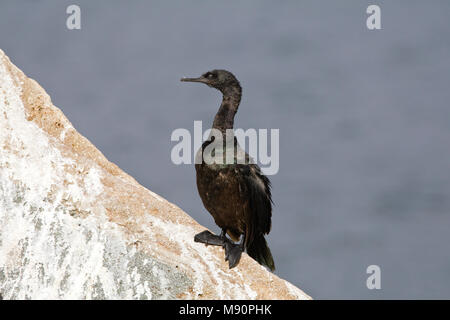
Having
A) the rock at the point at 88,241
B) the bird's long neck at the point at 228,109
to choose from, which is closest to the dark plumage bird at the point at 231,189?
the bird's long neck at the point at 228,109

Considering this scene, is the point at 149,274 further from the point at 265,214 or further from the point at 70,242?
the point at 265,214

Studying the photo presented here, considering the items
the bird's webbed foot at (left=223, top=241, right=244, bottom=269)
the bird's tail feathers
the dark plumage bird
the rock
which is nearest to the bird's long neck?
the dark plumage bird

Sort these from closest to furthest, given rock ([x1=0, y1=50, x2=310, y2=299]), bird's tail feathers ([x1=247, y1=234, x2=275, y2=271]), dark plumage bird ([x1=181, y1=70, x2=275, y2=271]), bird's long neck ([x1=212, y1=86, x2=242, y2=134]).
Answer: rock ([x1=0, y1=50, x2=310, y2=299]), dark plumage bird ([x1=181, y1=70, x2=275, y2=271]), bird's long neck ([x1=212, y1=86, x2=242, y2=134]), bird's tail feathers ([x1=247, y1=234, x2=275, y2=271])

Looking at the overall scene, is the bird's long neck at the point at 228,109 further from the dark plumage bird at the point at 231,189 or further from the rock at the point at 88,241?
the rock at the point at 88,241

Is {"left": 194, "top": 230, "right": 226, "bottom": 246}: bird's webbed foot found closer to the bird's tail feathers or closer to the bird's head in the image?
the bird's tail feathers

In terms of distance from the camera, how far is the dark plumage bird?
7227 millimetres

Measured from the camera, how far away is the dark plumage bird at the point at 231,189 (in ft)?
23.7

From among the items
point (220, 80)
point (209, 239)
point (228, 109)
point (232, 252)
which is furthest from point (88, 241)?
point (220, 80)

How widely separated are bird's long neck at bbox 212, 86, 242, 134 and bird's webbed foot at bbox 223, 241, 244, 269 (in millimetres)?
1381

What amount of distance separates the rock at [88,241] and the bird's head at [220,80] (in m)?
1.69

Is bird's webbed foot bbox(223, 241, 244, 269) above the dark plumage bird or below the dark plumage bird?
below

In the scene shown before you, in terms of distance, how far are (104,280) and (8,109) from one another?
2.44 metres

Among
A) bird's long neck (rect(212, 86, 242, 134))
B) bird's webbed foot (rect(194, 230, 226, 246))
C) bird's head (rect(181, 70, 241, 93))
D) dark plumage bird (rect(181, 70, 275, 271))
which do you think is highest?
bird's head (rect(181, 70, 241, 93))
